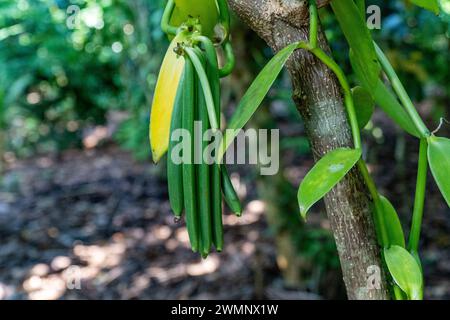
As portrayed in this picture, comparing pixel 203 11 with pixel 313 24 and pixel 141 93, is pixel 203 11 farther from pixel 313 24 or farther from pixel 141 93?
pixel 141 93

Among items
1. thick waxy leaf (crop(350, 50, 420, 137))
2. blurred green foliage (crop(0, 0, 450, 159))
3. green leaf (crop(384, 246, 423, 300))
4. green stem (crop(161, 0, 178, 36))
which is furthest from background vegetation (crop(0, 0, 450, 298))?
green leaf (crop(384, 246, 423, 300))

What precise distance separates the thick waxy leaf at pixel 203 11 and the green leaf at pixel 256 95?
0.09 metres

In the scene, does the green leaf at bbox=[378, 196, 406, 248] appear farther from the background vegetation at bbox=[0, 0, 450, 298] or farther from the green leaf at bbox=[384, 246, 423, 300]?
the background vegetation at bbox=[0, 0, 450, 298]

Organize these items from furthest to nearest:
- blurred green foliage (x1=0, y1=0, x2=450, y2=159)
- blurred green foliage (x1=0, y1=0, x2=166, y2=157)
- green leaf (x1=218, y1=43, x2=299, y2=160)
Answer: blurred green foliage (x1=0, y1=0, x2=166, y2=157), blurred green foliage (x1=0, y1=0, x2=450, y2=159), green leaf (x1=218, y1=43, x2=299, y2=160)

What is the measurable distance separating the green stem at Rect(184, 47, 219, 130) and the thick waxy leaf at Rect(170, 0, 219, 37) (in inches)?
2.1

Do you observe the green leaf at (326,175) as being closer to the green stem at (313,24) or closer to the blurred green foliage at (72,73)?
the green stem at (313,24)

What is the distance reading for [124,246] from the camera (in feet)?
7.48

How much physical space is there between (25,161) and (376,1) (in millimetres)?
2302

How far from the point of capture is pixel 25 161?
10.9ft

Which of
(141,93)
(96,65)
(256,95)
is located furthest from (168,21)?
(96,65)

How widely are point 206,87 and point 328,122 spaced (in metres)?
0.11

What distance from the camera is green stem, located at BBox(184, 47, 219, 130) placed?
49 centimetres

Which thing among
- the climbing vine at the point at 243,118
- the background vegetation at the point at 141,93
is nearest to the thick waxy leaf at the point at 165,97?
the climbing vine at the point at 243,118
